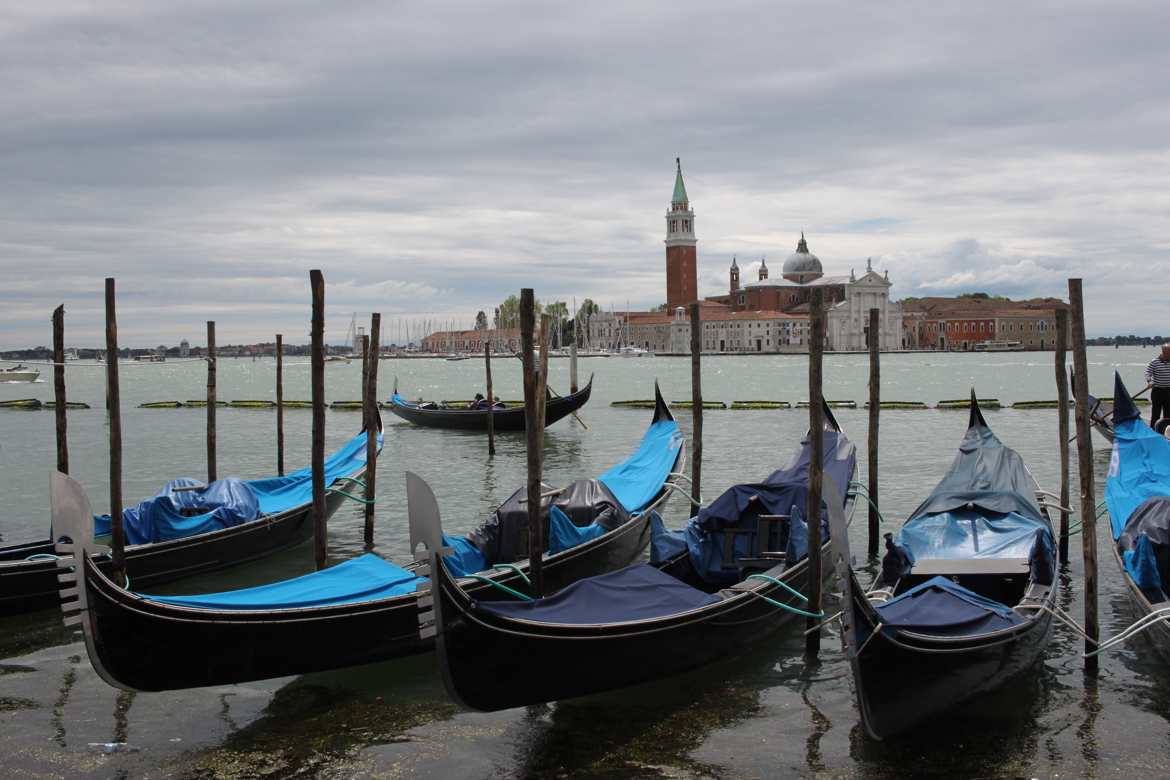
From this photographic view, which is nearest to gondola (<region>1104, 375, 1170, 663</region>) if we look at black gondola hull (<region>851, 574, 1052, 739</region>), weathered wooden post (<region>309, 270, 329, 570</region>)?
black gondola hull (<region>851, 574, 1052, 739</region>)

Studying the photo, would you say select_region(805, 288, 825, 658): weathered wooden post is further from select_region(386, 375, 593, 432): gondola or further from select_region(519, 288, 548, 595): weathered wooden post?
select_region(386, 375, 593, 432): gondola

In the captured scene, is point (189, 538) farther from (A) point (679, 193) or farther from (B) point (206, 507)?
(A) point (679, 193)

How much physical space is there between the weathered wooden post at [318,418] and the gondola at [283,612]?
712 mm

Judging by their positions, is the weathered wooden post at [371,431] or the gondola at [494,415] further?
the gondola at [494,415]

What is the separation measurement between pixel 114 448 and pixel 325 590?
6.06 feet

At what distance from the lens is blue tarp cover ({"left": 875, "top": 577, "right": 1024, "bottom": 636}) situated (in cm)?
427

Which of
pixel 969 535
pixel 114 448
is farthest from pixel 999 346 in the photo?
pixel 114 448

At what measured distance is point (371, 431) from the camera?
8.52m

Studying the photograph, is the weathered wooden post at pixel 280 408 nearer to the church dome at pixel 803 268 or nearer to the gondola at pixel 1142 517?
the gondola at pixel 1142 517

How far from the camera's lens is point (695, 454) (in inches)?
340

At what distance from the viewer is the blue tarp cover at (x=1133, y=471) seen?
21.8 ft

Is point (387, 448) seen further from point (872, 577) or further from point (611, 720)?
point (611, 720)

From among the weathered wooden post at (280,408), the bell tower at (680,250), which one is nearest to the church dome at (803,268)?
the bell tower at (680,250)

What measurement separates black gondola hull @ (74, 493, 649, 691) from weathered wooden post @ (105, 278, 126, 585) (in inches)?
47.0
